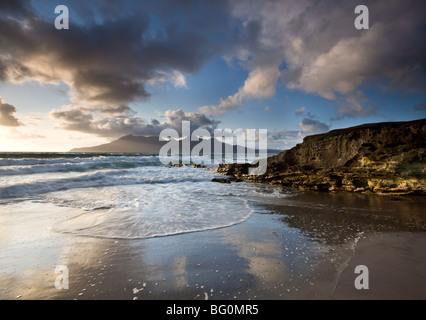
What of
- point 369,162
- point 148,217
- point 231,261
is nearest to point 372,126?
point 369,162

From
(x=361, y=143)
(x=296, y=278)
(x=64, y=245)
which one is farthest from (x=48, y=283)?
(x=361, y=143)

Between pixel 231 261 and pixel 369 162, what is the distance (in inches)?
398

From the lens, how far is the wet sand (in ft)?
7.87

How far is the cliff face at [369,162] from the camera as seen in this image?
8.35 metres

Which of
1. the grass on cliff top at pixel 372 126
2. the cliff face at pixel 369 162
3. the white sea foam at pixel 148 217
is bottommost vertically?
the white sea foam at pixel 148 217

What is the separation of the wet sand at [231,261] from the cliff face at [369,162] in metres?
4.34

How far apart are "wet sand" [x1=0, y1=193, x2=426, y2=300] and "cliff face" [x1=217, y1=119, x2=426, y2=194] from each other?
4338 millimetres

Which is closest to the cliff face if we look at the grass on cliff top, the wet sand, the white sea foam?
the grass on cliff top

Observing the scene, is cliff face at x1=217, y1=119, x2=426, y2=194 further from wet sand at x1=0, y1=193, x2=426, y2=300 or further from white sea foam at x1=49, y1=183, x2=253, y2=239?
white sea foam at x1=49, y1=183, x2=253, y2=239

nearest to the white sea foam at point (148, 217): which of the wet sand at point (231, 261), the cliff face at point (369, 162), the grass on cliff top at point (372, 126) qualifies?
the wet sand at point (231, 261)

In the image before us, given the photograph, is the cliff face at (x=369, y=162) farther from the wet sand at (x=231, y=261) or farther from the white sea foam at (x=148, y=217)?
the white sea foam at (x=148, y=217)

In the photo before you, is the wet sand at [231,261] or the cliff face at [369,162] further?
the cliff face at [369,162]

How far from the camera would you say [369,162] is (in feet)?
31.4

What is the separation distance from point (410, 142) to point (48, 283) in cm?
1338
